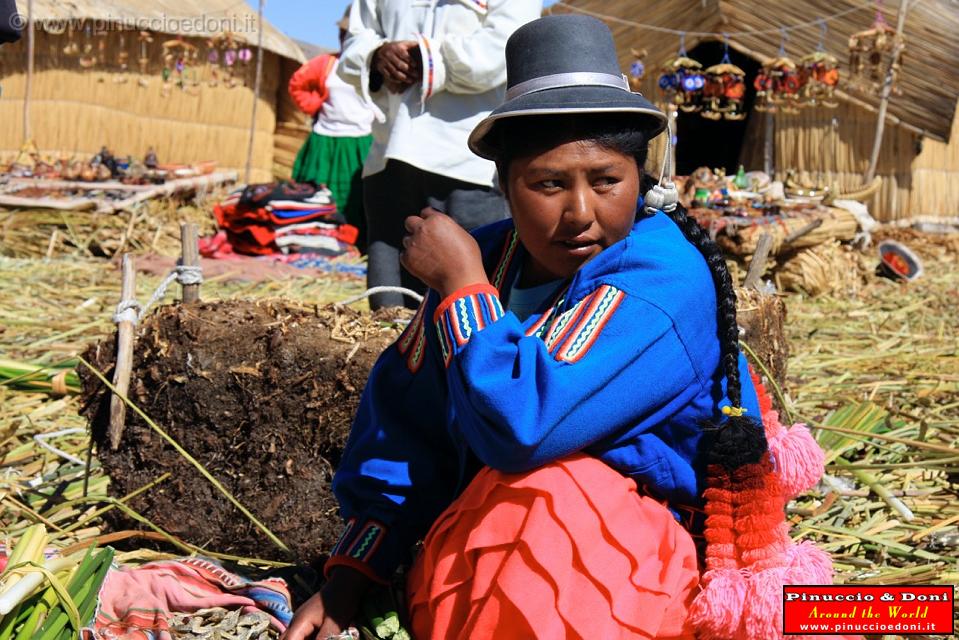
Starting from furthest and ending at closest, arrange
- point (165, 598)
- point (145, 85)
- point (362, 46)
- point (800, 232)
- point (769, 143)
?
1. point (145, 85)
2. point (769, 143)
3. point (800, 232)
4. point (362, 46)
5. point (165, 598)

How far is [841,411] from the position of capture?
348cm

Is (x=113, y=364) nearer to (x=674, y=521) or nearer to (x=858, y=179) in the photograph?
(x=674, y=521)

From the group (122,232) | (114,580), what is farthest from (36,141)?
(114,580)

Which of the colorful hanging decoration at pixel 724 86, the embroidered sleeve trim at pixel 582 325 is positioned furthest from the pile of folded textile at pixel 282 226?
the embroidered sleeve trim at pixel 582 325

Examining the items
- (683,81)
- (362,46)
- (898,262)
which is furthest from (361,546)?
(683,81)

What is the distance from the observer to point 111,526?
2777 millimetres

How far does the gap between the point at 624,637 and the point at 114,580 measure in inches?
41.8

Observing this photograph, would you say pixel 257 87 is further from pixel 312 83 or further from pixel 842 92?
pixel 842 92

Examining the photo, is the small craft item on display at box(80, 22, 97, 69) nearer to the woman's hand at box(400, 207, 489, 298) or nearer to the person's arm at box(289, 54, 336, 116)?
the person's arm at box(289, 54, 336, 116)

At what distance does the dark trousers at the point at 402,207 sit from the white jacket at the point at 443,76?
0.20ft

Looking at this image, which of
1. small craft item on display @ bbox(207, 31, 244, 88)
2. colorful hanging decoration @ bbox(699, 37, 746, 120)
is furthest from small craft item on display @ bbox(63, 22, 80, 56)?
colorful hanging decoration @ bbox(699, 37, 746, 120)

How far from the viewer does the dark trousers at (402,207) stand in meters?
3.63

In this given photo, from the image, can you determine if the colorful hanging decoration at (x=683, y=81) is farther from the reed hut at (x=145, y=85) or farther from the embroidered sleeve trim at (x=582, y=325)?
the embroidered sleeve trim at (x=582, y=325)

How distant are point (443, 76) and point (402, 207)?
54cm
